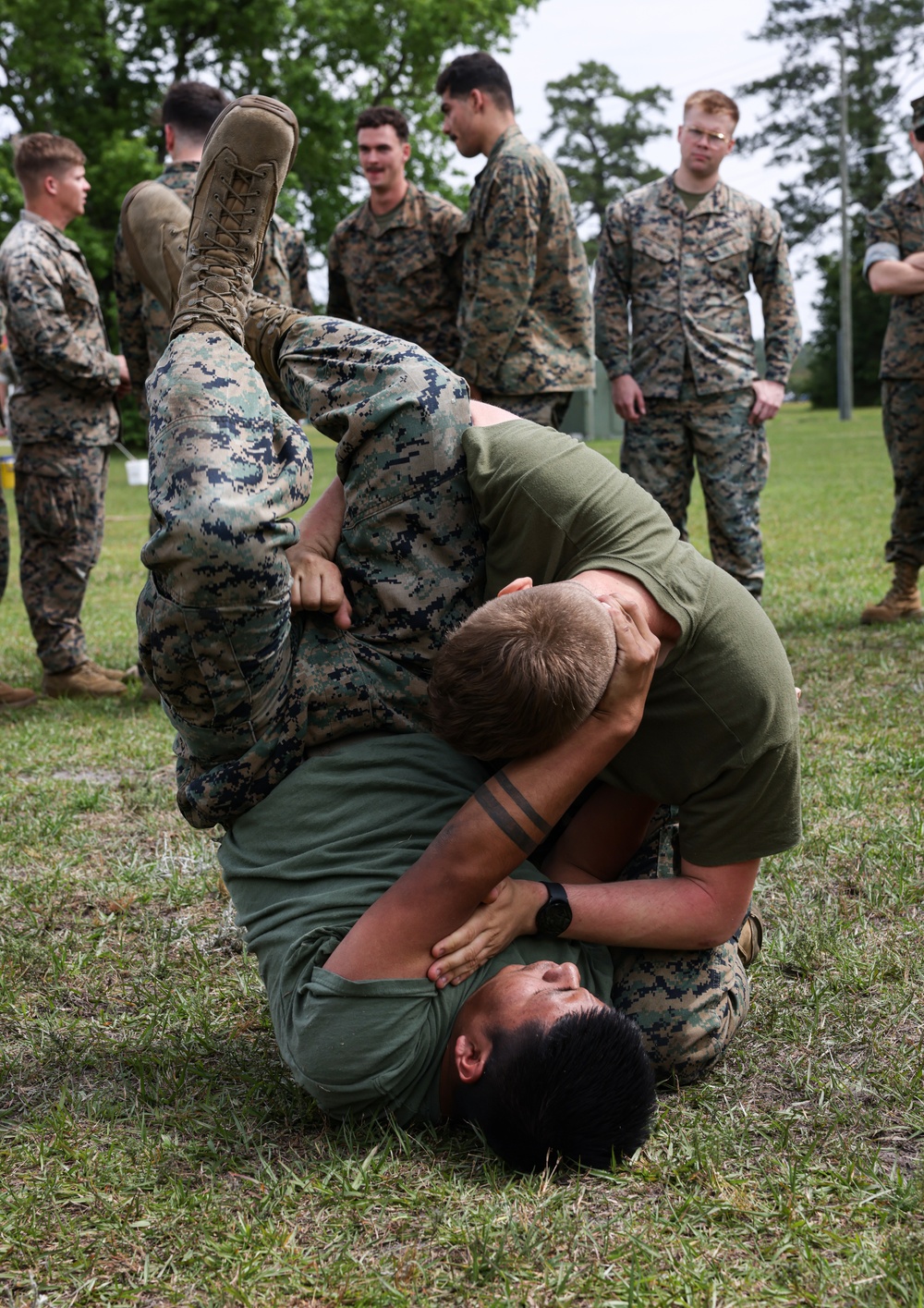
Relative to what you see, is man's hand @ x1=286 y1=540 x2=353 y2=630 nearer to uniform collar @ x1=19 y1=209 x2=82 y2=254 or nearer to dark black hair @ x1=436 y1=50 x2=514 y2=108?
dark black hair @ x1=436 y1=50 x2=514 y2=108

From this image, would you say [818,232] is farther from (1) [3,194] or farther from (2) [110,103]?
(1) [3,194]

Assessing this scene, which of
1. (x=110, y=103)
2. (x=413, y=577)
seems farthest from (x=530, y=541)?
(x=110, y=103)

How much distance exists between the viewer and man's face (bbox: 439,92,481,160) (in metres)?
5.55

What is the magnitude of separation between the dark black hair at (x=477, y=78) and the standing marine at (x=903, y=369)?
2.02 meters

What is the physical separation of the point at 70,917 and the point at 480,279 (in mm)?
3417

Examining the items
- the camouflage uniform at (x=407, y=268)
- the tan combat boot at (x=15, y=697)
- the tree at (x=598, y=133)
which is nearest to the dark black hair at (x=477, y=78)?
the camouflage uniform at (x=407, y=268)

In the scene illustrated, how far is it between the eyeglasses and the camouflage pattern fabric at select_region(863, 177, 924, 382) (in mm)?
866

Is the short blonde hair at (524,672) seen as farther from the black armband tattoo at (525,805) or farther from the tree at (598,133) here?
the tree at (598,133)

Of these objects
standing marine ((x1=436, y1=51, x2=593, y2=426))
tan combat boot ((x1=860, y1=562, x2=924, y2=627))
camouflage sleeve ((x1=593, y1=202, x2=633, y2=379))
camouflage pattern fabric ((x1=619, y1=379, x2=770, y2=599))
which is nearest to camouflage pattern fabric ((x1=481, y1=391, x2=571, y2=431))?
standing marine ((x1=436, y1=51, x2=593, y2=426))

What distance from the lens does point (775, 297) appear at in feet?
20.3

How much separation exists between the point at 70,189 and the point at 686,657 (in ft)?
16.3

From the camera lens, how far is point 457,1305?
71.5 inches

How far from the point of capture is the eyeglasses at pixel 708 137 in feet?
19.5

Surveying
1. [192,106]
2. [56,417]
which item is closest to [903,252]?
[192,106]
